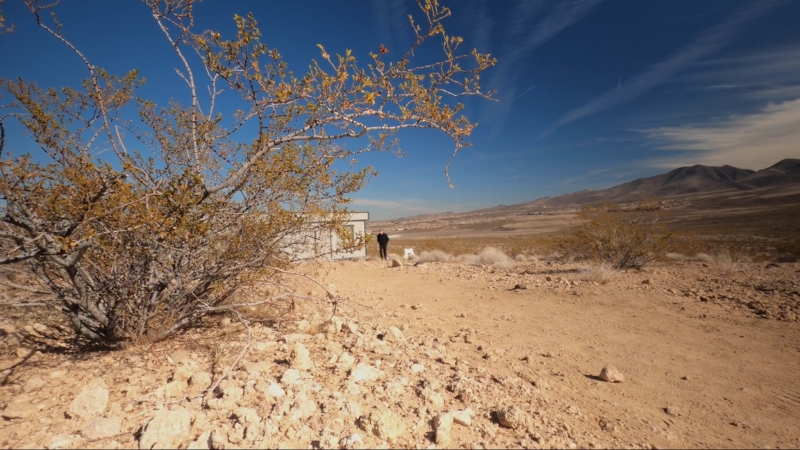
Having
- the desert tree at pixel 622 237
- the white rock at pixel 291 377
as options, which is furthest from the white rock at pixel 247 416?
the desert tree at pixel 622 237

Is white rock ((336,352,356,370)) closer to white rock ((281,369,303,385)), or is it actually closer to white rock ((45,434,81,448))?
white rock ((281,369,303,385))

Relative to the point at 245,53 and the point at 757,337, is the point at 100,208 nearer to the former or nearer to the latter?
the point at 245,53

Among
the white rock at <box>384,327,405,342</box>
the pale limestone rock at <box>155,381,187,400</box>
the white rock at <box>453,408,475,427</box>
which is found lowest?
the white rock at <box>384,327,405,342</box>

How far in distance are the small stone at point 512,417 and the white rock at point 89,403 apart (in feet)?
7.84

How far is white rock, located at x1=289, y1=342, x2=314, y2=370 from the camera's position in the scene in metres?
2.63

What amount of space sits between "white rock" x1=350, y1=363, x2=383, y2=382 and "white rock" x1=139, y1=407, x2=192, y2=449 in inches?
40.6

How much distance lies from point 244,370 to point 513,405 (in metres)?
1.95

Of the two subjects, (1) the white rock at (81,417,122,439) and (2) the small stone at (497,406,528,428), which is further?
(2) the small stone at (497,406,528,428)

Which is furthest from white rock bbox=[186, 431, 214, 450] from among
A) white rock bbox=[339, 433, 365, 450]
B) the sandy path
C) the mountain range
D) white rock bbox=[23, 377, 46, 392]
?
the mountain range

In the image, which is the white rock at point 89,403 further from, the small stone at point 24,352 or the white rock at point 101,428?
the small stone at point 24,352

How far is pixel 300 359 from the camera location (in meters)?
2.68

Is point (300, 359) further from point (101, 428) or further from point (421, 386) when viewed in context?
point (101, 428)

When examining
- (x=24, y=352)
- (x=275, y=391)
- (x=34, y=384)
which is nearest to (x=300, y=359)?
(x=275, y=391)

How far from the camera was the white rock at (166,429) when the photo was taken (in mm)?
1748
